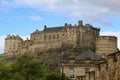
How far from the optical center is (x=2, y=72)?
60.5 meters

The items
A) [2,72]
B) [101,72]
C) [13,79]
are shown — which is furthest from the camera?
[2,72]

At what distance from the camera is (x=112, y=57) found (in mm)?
28531

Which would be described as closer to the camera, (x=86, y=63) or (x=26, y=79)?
(x=26, y=79)

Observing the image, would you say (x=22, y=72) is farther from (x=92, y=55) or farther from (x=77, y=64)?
(x=92, y=55)

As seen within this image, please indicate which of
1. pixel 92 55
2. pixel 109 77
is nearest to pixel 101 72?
pixel 109 77

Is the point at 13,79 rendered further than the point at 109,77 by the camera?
Yes

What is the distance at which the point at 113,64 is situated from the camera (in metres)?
28.4

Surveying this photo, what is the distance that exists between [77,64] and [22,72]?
1270 cm

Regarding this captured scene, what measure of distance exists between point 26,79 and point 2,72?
3622 millimetres

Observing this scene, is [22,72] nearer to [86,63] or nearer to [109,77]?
[86,63]

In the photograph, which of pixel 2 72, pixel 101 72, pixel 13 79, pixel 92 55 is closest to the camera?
pixel 101 72

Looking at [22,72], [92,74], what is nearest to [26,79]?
[22,72]

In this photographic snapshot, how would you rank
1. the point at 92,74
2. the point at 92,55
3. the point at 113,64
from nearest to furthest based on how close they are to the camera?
the point at 113,64 → the point at 92,74 → the point at 92,55

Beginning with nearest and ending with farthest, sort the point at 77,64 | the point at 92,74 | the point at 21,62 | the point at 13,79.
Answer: the point at 92,74, the point at 13,79, the point at 21,62, the point at 77,64
